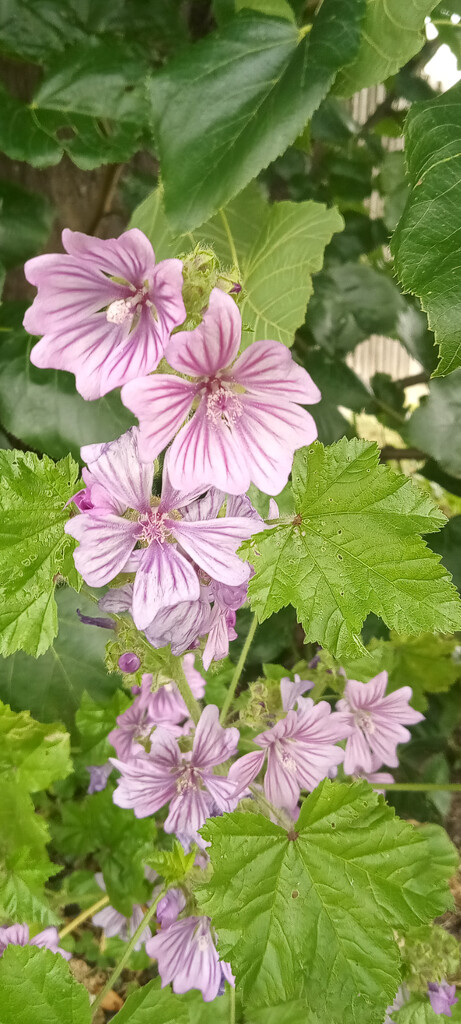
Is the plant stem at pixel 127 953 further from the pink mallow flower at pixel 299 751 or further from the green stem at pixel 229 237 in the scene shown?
the green stem at pixel 229 237

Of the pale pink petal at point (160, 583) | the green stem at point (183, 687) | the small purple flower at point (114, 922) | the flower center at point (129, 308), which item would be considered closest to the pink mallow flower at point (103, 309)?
the flower center at point (129, 308)

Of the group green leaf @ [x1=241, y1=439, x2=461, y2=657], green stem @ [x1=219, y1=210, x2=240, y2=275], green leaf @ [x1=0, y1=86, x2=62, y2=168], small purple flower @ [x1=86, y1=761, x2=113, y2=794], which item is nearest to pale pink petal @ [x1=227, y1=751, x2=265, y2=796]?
green leaf @ [x1=241, y1=439, x2=461, y2=657]

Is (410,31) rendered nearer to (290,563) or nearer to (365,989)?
(290,563)

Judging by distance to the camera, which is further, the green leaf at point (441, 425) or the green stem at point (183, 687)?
the green leaf at point (441, 425)

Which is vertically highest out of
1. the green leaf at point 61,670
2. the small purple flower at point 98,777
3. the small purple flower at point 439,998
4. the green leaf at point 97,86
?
the green leaf at point 97,86

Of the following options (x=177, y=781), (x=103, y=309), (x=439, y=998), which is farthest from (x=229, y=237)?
(x=439, y=998)
